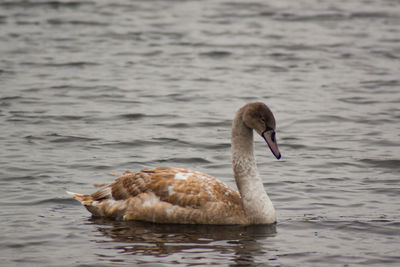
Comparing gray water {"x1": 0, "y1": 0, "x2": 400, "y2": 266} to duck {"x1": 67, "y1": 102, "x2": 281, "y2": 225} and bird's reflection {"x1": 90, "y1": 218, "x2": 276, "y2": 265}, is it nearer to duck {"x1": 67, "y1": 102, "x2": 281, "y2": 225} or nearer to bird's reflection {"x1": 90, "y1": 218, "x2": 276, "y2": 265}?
bird's reflection {"x1": 90, "y1": 218, "x2": 276, "y2": 265}

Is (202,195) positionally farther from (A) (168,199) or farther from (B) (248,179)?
(B) (248,179)

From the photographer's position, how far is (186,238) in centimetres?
953

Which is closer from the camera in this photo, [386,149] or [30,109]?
[386,149]

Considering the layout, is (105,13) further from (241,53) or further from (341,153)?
(341,153)

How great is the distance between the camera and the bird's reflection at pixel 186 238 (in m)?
9.04

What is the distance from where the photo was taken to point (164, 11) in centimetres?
2845

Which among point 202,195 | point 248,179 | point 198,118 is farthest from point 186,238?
point 198,118

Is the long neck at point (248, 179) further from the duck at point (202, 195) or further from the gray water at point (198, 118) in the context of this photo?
the gray water at point (198, 118)

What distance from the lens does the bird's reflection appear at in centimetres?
904

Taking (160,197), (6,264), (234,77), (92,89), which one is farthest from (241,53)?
(6,264)

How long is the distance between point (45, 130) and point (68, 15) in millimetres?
12934

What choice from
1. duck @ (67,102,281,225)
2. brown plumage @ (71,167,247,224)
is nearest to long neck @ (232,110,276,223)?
duck @ (67,102,281,225)

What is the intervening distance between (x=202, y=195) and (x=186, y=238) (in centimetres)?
73

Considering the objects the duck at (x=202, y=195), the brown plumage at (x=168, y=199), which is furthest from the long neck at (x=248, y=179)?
the brown plumage at (x=168, y=199)
